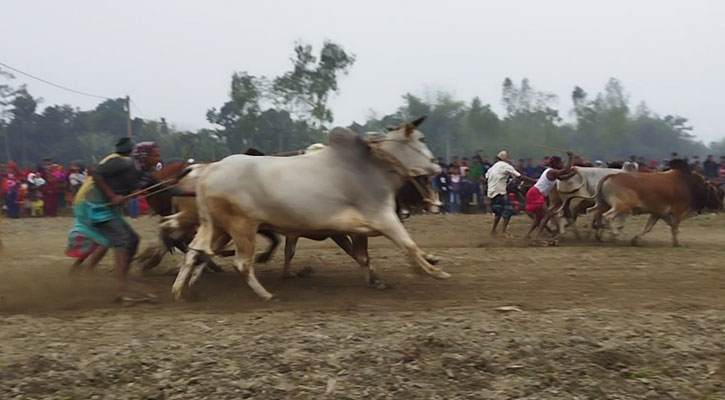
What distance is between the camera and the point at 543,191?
14445mm

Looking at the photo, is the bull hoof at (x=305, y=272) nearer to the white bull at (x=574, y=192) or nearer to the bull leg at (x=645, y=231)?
the white bull at (x=574, y=192)

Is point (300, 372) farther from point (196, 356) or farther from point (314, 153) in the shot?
point (314, 153)

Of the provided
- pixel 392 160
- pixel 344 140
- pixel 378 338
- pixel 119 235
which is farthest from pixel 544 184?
pixel 378 338

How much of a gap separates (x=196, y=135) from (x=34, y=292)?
21111 millimetres

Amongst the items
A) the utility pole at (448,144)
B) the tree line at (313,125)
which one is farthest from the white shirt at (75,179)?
the utility pole at (448,144)

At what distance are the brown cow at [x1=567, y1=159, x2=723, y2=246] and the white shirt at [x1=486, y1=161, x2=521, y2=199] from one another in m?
1.58

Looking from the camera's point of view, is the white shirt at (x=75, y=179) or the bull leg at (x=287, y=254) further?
the white shirt at (x=75, y=179)

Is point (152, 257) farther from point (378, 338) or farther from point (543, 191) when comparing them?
point (543, 191)

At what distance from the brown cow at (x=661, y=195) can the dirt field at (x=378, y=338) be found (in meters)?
3.64

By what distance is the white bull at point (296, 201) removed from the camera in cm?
821

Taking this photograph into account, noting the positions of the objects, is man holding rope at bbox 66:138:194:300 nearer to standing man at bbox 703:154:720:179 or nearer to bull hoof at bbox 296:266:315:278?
bull hoof at bbox 296:266:315:278

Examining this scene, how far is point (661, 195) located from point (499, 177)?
2632 mm

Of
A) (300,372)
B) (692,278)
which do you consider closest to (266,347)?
(300,372)

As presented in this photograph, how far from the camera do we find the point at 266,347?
20.5 feet
